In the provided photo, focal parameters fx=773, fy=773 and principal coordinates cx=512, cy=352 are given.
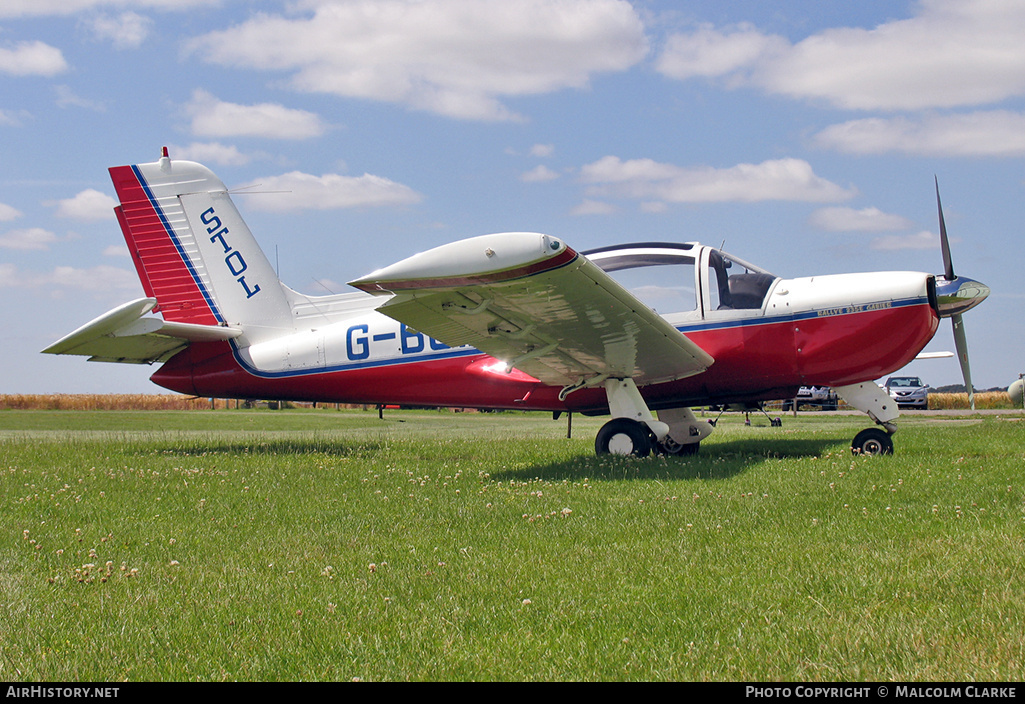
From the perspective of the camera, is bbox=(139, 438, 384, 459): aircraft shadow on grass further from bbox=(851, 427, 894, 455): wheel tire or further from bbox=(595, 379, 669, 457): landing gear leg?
bbox=(851, 427, 894, 455): wheel tire

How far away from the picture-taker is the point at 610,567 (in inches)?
153

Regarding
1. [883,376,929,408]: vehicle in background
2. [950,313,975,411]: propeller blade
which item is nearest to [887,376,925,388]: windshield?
[883,376,929,408]: vehicle in background

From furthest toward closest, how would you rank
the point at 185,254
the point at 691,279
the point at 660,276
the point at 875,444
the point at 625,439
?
the point at 185,254 → the point at 660,276 → the point at 691,279 → the point at 875,444 → the point at 625,439

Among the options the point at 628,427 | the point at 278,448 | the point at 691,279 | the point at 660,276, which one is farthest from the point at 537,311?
the point at 278,448

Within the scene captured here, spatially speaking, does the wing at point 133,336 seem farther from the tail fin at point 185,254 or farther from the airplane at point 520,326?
the tail fin at point 185,254

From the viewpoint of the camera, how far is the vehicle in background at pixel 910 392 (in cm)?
3766

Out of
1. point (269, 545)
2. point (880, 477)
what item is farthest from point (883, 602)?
point (880, 477)

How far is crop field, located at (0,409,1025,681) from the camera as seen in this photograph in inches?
106

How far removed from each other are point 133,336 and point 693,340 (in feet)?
24.3

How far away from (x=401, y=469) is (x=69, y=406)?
1511 inches

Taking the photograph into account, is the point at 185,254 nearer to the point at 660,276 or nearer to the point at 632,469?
the point at 660,276

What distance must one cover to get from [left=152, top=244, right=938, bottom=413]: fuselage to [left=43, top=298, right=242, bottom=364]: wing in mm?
276

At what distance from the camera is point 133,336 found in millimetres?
10406

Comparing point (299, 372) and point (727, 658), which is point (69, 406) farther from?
point (727, 658)
